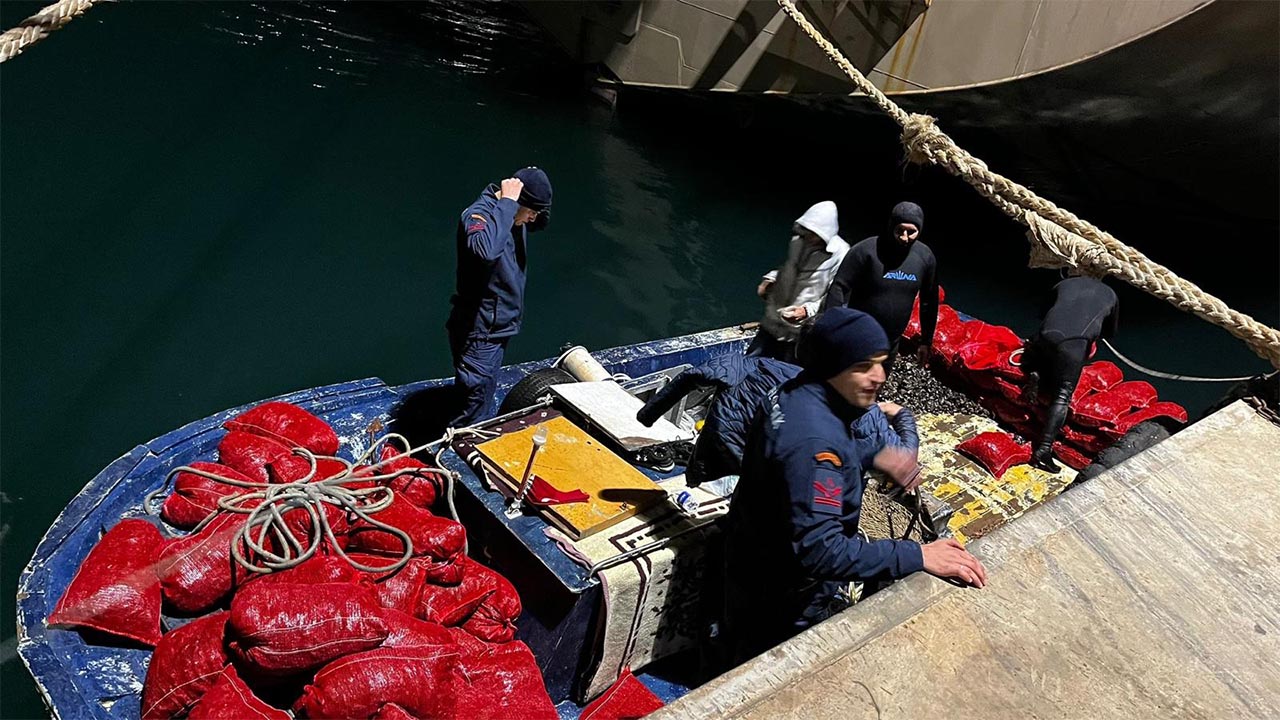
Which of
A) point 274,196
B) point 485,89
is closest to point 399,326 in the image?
point 274,196

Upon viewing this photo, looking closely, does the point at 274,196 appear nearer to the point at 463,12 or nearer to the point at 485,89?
the point at 485,89

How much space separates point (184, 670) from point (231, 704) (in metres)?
0.39

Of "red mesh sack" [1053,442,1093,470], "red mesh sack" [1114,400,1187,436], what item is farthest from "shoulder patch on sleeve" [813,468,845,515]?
"red mesh sack" [1114,400,1187,436]

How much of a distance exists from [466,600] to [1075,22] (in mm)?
10881

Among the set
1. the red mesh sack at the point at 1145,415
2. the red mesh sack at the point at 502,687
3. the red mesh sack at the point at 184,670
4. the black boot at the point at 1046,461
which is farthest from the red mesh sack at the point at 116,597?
the red mesh sack at the point at 1145,415

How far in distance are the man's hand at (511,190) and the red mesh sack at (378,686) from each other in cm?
241

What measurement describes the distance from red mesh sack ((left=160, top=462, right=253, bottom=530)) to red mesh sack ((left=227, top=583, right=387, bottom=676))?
1156 millimetres

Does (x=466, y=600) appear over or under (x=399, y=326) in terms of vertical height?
over

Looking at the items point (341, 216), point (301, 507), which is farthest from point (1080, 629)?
point (341, 216)

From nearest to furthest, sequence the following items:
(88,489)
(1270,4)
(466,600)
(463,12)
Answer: (466,600) < (88,489) < (1270,4) < (463,12)

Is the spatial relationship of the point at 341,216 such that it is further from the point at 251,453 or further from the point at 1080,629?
the point at 1080,629

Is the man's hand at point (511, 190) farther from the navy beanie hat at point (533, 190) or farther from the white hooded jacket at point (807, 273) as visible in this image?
the white hooded jacket at point (807, 273)

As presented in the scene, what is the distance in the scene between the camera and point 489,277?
4844mm

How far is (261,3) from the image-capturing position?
16062 millimetres
